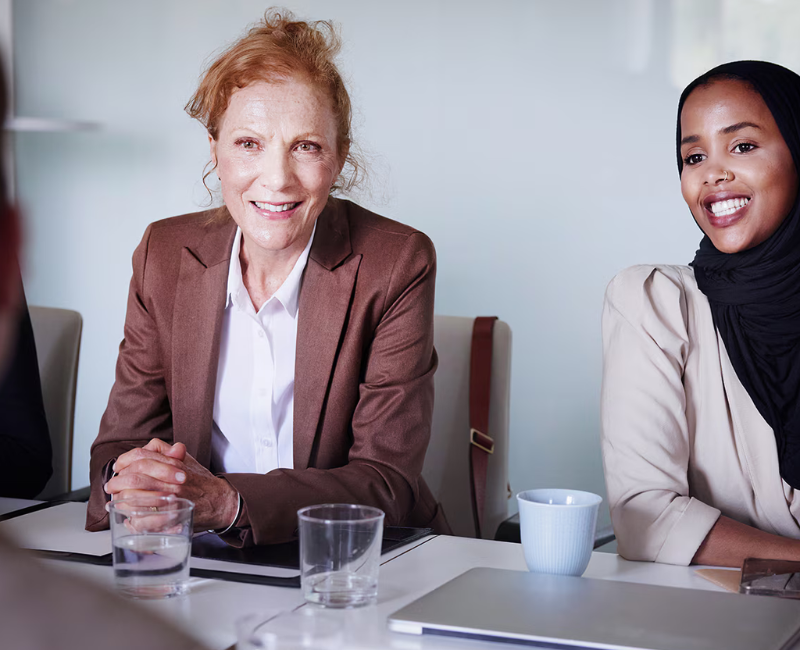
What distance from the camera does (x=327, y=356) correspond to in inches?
61.2

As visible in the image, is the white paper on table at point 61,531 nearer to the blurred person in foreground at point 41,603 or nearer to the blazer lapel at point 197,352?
the blazer lapel at point 197,352

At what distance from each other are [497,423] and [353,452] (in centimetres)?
53

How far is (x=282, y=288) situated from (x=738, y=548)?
836mm

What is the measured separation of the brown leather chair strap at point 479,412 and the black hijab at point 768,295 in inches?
21.1

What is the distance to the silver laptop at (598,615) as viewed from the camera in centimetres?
82

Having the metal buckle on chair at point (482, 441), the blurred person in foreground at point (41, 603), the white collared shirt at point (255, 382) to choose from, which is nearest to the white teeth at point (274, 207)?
the white collared shirt at point (255, 382)

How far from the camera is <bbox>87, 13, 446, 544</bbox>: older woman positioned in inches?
60.9

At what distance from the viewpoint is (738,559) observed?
120 cm

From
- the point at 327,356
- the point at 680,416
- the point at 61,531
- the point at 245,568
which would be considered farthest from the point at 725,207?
A: the point at 61,531

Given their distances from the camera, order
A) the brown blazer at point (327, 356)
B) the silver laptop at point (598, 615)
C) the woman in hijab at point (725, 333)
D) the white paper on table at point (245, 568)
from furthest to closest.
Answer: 1. the brown blazer at point (327, 356)
2. the woman in hijab at point (725, 333)
3. the white paper on table at point (245, 568)
4. the silver laptop at point (598, 615)

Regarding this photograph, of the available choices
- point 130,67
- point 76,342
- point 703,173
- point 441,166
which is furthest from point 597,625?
point 130,67

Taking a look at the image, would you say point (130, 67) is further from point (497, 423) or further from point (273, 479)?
point (273, 479)

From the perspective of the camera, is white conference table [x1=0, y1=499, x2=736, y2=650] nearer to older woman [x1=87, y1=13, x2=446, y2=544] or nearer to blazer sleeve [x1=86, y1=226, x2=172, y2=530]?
older woman [x1=87, y1=13, x2=446, y2=544]

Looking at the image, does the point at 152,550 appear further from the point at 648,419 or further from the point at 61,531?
the point at 648,419
